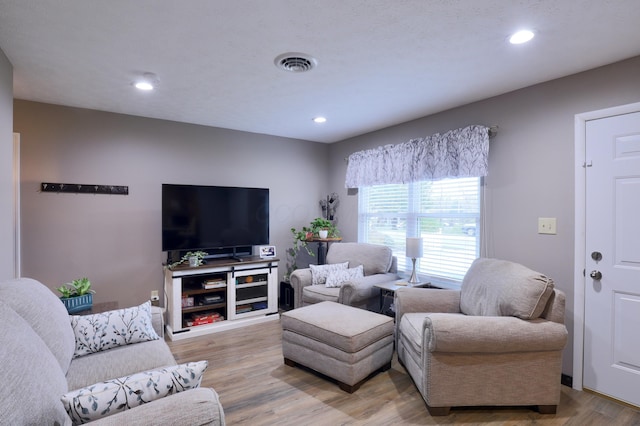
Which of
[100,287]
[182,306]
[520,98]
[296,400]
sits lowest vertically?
[296,400]

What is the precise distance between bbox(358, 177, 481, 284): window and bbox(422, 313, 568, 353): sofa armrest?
122 centimetres

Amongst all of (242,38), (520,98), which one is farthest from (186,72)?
(520,98)

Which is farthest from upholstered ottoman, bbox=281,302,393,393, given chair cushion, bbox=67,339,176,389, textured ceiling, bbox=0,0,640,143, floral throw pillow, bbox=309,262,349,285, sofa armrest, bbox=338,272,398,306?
textured ceiling, bbox=0,0,640,143

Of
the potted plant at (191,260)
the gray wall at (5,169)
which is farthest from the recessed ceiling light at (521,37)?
the potted plant at (191,260)

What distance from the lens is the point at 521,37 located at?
2.03m

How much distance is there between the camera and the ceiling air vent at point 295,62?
229 cm

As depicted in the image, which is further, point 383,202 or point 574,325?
point 383,202

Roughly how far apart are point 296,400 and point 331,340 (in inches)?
18.6

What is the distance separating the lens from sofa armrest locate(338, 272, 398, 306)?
3.40 meters

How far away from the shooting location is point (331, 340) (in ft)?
8.33

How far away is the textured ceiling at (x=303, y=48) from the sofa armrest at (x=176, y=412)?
5.94 ft

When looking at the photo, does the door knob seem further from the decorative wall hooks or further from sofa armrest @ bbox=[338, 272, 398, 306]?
the decorative wall hooks

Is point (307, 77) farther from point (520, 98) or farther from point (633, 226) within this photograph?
point (633, 226)

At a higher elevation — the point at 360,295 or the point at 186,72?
the point at 186,72
